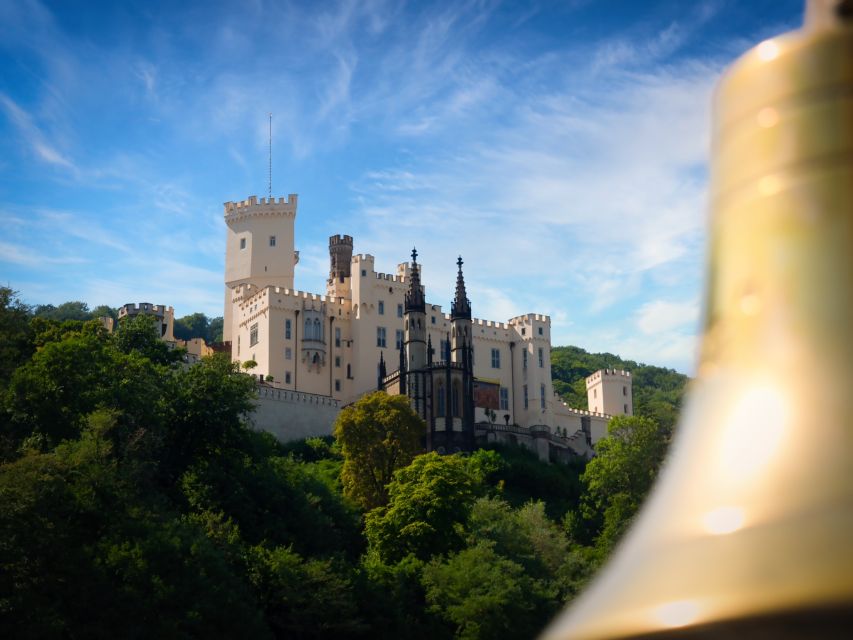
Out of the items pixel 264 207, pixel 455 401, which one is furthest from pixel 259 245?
pixel 455 401

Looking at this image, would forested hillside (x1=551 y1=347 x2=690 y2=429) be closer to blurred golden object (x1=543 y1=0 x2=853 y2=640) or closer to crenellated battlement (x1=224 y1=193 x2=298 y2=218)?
crenellated battlement (x1=224 y1=193 x2=298 y2=218)

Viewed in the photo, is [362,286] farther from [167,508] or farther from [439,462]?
[167,508]

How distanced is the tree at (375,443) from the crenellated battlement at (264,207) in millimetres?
34878

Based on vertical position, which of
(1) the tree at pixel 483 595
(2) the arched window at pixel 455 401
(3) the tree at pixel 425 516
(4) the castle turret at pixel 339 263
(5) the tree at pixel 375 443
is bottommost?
(1) the tree at pixel 483 595

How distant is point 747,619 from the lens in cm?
158

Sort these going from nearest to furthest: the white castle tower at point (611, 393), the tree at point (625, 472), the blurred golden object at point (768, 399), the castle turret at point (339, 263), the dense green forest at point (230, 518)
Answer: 1. the blurred golden object at point (768, 399)
2. the dense green forest at point (230, 518)
3. the tree at point (625, 472)
4. the castle turret at point (339, 263)
5. the white castle tower at point (611, 393)

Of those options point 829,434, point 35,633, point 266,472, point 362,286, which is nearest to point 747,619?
point 829,434

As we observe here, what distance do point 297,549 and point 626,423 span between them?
2467 centimetres

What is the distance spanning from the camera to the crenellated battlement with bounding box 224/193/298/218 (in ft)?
329

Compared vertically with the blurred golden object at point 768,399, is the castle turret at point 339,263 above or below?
above

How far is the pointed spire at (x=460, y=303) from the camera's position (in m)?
85.6

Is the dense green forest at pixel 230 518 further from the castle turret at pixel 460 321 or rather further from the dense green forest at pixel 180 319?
the dense green forest at pixel 180 319

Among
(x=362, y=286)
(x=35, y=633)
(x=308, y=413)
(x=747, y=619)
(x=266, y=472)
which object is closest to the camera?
(x=747, y=619)

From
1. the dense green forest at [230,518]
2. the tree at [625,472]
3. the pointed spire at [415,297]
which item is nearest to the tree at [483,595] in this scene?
the dense green forest at [230,518]
